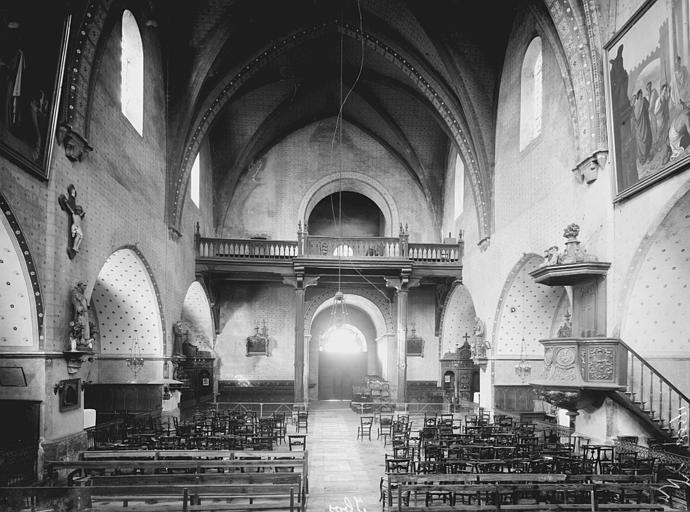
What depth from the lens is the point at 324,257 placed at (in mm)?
23375

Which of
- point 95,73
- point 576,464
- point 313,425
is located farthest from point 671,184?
point 313,425

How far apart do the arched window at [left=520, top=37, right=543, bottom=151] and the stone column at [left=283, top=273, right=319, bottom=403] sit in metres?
9.72

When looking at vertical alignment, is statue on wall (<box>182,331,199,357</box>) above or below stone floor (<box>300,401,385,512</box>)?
above

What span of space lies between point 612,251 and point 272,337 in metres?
17.6

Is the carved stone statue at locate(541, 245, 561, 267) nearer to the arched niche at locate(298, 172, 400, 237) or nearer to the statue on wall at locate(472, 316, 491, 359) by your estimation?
the statue on wall at locate(472, 316, 491, 359)

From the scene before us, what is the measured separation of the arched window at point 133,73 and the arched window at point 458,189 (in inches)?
502

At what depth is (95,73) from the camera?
1309cm

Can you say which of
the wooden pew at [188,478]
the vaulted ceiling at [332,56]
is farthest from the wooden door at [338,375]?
the wooden pew at [188,478]

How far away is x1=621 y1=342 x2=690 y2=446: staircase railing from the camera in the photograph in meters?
11.5

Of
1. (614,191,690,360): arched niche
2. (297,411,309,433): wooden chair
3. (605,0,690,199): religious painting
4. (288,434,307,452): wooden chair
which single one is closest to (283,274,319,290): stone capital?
(297,411,309,433): wooden chair

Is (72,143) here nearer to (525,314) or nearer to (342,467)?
(342,467)

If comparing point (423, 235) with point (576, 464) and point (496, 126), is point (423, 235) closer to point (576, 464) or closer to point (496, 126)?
point (496, 126)

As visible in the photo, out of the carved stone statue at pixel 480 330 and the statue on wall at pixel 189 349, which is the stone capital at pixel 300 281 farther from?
the carved stone statue at pixel 480 330

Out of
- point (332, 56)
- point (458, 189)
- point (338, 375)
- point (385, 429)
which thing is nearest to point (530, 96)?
point (458, 189)
